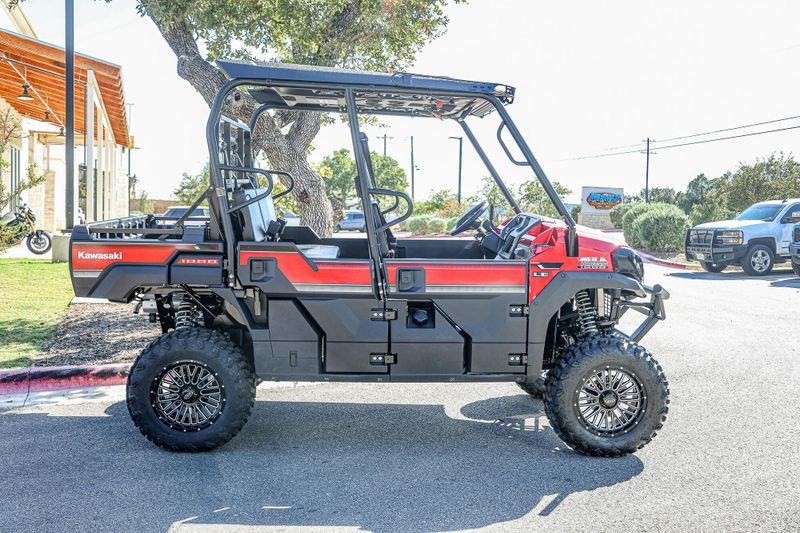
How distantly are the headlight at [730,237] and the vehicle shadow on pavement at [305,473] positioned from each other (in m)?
14.7

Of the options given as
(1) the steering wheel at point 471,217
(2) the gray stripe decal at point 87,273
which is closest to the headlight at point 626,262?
(1) the steering wheel at point 471,217

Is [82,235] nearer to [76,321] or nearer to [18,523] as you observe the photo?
[18,523]

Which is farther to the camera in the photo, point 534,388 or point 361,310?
point 534,388

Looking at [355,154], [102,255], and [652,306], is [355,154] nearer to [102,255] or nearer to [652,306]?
[102,255]

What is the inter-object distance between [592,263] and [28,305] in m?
8.56

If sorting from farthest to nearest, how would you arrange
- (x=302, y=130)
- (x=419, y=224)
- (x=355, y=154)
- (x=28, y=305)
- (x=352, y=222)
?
1. (x=352, y=222)
2. (x=419, y=224)
3. (x=302, y=130)
4. (x=28, y=305)
5. (x=355, y=154)

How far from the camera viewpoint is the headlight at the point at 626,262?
16.9 feet

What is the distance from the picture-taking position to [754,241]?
61.6 ft

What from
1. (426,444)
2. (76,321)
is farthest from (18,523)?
(76,321)

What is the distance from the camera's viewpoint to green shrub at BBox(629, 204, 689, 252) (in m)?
25.4

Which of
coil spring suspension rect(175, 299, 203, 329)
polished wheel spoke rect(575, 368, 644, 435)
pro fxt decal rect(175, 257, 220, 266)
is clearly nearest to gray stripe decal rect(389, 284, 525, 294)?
polished wheel spoke rect(575, 368, 644, 435)

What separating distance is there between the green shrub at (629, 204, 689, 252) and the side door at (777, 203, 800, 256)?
20.2 feet

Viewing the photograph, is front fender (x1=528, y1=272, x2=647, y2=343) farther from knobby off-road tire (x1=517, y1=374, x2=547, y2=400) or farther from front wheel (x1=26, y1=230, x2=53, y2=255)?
front wheel (x1=26, y1=230, x2=53, y2=255)

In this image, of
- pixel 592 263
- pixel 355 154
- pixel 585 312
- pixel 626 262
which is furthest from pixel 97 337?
pixel 626 262
